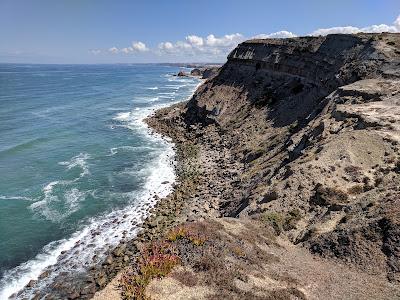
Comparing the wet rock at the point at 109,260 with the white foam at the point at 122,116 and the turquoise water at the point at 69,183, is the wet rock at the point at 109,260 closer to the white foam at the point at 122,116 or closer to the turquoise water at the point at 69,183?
the turquoise water at the point at 69,183

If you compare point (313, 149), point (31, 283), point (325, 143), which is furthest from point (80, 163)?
point (325, 143)

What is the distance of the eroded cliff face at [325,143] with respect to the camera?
76.5 ft

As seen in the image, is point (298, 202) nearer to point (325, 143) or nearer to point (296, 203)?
point (296, 203)

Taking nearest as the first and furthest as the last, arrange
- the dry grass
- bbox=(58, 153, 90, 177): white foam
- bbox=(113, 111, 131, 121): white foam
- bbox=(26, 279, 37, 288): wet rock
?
the dry grass, bbox=(26, 279, 37, 288): wet rock, bbox=(58, 153, 90, 177): white foam, bbox=(113, 111, 131, 121): white foam

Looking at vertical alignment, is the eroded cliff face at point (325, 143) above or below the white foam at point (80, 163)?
above

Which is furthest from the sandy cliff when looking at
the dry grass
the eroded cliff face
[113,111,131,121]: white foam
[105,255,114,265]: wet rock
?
[113,111,131,121]: white foam

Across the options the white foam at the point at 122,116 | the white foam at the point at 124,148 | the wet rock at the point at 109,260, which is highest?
the wet rock at the point at 109,260

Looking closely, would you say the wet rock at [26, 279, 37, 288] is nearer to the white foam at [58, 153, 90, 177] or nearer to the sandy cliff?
the sandy cliff

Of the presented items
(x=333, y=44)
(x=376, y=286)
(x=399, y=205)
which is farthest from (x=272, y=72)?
(x=376, y=286)

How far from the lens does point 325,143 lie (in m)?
33.4

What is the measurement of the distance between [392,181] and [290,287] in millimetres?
12649

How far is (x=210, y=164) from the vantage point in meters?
52.2

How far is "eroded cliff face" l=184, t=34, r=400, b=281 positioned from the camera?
23328 mm

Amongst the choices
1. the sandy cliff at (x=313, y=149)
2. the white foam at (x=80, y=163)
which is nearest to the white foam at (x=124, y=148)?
the white foam at (x=80, y=163)
